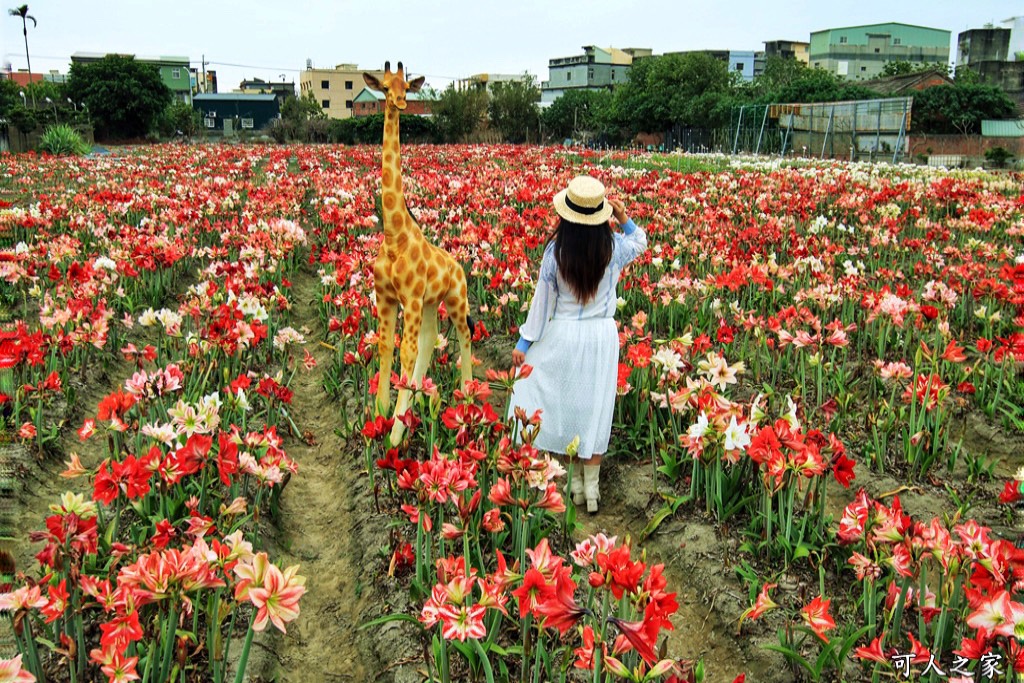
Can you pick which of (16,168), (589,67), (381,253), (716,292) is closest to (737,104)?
(16,168)

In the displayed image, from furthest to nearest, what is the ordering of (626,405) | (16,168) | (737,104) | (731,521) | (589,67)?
(589,67), (737,104), (16,168), (626,405), (731,521)

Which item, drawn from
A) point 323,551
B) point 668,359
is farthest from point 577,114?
point 323,551

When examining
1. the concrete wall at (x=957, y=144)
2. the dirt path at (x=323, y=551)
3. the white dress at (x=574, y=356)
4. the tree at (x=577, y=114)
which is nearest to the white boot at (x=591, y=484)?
the white dress at (x=574, y=356)

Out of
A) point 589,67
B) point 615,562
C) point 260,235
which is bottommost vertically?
point 615,562

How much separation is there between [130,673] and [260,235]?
253 inches

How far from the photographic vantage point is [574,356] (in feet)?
16.4

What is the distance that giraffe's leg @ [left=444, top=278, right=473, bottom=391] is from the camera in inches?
211

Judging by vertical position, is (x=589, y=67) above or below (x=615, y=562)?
above

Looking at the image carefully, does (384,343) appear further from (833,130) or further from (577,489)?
(833,130)

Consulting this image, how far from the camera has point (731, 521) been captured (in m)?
4.62

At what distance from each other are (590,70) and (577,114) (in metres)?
59.0

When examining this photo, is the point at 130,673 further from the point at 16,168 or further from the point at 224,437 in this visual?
the point at 16,168

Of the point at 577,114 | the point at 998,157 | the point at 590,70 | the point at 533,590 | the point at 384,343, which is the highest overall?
the point at 590,70

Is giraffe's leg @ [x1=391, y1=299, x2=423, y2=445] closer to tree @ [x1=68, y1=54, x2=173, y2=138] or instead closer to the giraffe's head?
the giraffe's head
